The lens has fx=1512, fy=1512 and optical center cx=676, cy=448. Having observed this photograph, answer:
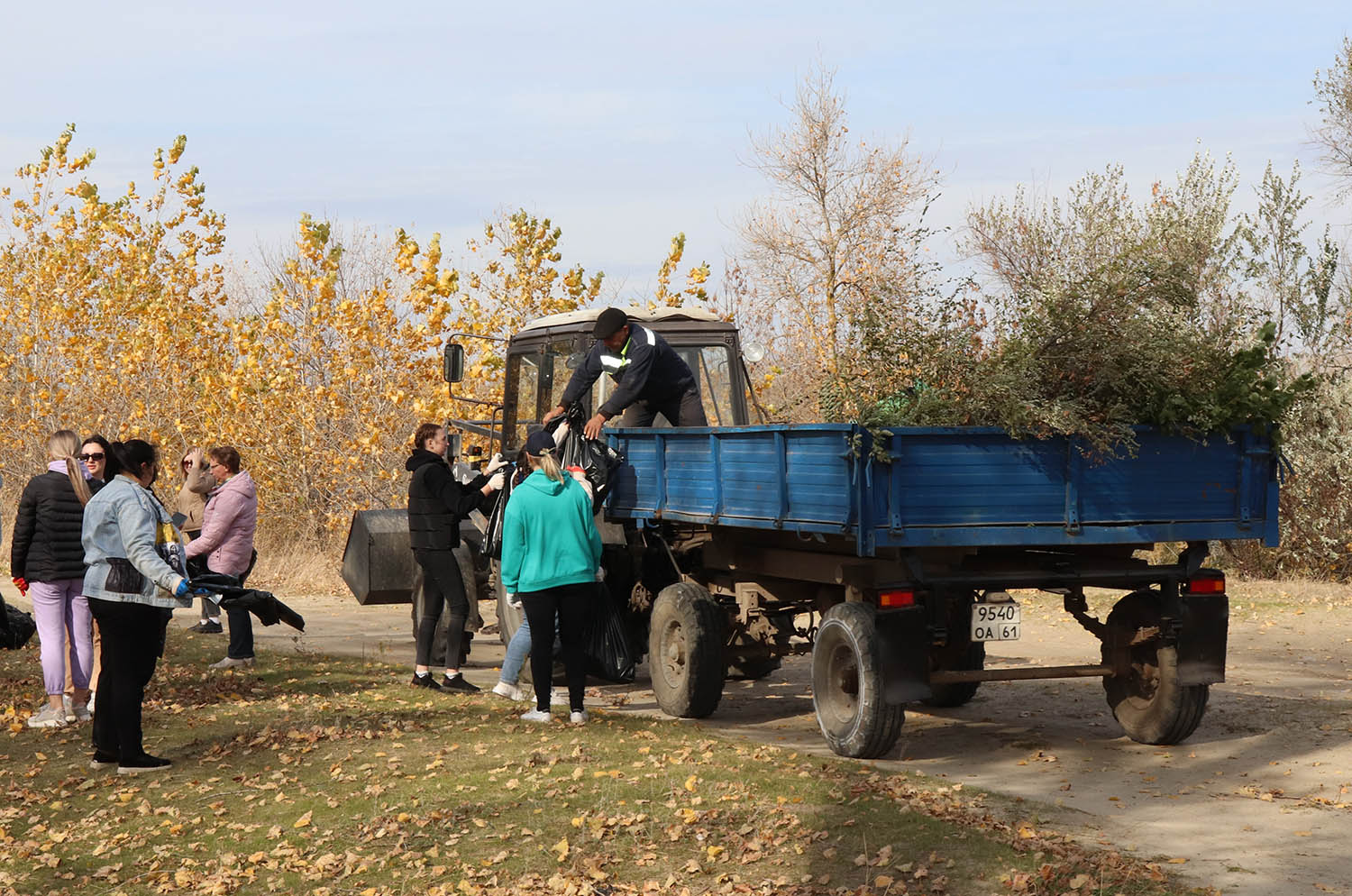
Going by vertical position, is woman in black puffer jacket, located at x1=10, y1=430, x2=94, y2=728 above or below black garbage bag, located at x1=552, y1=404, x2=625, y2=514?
below

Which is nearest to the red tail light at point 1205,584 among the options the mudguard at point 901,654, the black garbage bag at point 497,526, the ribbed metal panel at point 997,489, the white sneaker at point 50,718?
the ribbed metal panel at point 997,489

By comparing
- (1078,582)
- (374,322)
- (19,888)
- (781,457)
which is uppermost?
(374,322)

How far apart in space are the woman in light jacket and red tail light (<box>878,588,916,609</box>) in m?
3.76

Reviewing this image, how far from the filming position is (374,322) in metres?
22.3

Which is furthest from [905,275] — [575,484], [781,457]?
[575,484]

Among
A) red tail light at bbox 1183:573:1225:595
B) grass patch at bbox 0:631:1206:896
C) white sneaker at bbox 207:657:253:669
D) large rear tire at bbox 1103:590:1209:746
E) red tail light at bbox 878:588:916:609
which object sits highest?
red tail light at bbox 1183:573:1225:595

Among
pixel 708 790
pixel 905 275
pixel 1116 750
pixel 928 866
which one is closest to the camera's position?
pixel 928 866

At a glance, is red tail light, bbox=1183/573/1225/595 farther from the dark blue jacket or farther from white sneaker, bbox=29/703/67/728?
white sneaker, bbox=29/703/67/728

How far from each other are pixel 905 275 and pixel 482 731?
3.87 metres

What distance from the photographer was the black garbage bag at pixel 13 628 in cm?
1126

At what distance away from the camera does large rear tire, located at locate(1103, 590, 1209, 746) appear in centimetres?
878

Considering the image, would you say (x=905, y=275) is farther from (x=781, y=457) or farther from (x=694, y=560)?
(x=694, y=560)

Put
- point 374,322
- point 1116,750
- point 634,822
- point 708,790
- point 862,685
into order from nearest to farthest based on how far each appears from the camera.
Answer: point 634,822
point 708,790
point 862,685
point 1116,750
point 374,322

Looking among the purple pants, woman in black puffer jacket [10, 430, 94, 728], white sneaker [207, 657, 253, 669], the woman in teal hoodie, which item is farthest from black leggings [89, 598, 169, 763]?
white sneaker [207, 657, 253, 669]
